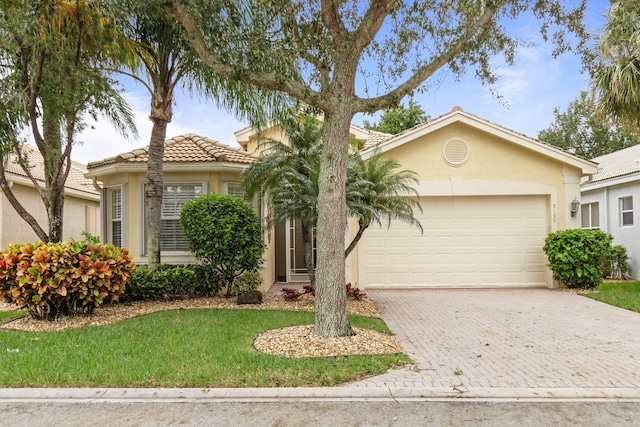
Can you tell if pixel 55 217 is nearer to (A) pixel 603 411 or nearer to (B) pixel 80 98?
(B) pixel 80 98

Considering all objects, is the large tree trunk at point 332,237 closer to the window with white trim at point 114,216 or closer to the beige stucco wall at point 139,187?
the beige stucco wall at point 139,187

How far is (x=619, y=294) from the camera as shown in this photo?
1088 cm

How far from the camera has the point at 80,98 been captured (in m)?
8.82

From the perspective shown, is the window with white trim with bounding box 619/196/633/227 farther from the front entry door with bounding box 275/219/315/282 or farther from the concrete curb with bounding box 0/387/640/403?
the concrete curb with bounding box 0/387/640/403

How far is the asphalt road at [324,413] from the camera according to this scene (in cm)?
404

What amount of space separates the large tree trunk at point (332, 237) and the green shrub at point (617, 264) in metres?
12.0

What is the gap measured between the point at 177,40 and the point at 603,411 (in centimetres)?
887

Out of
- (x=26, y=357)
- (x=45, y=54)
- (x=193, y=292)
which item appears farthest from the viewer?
(x=193, y=292)

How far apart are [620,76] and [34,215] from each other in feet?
60.1

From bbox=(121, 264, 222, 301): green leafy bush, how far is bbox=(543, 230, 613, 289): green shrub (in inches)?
327

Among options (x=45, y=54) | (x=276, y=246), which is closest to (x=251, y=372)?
(x=45, y=54)

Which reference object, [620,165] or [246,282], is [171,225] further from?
[620,165]

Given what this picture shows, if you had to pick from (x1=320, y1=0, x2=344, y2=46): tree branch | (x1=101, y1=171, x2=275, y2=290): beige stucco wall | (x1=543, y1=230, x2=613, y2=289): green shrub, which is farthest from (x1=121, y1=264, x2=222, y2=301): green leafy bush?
(x1=543, y1=230, x2=613, y2=289): green shrub

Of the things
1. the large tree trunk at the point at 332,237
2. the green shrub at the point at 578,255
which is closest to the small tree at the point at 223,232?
the large tree trunk at the point at 332,237
